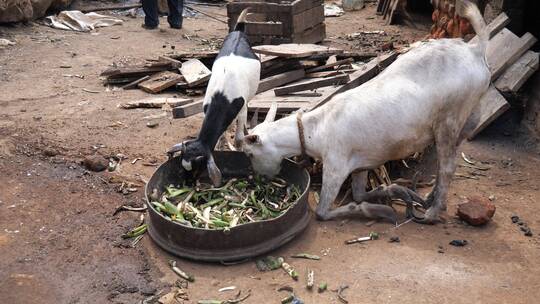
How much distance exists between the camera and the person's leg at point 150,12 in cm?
1261

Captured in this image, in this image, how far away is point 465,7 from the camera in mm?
5090

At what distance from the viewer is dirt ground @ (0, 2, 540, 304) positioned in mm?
4109

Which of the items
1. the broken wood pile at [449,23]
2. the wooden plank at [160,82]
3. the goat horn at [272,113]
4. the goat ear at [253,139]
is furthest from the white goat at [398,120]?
the wooden plank at [160,82]

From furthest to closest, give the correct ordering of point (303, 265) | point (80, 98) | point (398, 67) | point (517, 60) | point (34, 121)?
point (80, 98) < point (34, 121) < point (517, 60) < point (398, 67) < point (303, 265)

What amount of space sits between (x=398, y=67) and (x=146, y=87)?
4664 millimetres

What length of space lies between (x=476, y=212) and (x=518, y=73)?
252 centimetres

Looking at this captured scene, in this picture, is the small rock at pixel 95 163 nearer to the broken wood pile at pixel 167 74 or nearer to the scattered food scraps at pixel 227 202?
the scattered food scraps at pixel 227 202

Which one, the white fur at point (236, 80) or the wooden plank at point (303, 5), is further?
the wooden plank at point (303, 5)

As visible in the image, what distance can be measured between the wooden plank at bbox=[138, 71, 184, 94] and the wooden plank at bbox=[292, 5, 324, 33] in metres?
2.53

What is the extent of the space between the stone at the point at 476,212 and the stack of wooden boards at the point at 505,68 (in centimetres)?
177

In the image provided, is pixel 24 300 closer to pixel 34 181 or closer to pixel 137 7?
pixel 34 181

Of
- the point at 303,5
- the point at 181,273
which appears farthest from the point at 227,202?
the point at 303,5

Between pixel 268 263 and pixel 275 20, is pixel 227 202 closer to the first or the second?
pixel 268 263

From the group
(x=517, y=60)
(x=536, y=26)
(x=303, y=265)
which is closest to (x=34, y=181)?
(x=303, y=265)
